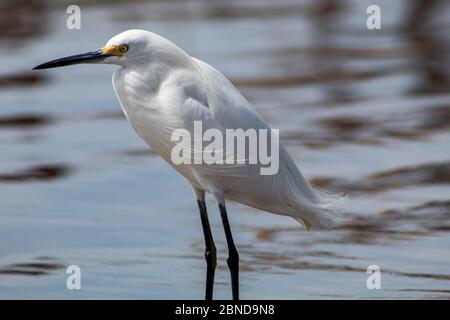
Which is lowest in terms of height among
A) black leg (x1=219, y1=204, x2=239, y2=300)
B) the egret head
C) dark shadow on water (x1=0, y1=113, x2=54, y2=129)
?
black leg (x1=219, y1=204, x2=239, y2=300)

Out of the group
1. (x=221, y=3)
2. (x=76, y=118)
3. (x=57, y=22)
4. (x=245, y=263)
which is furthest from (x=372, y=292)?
(x=221, y=3)

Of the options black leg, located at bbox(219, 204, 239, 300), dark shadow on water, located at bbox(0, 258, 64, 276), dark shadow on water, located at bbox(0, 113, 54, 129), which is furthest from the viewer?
dark shadow on water, located at bbox(0, 113, 54, 129)

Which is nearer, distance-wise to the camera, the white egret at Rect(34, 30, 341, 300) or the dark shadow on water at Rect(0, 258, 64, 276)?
the white egret at Rect(34, 30, 341, 300)

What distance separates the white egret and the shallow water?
592 mm

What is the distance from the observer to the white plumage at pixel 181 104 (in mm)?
5965

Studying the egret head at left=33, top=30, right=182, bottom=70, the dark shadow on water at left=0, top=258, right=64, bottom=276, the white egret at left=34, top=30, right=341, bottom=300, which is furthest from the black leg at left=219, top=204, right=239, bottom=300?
the dark shadow on water at left=0, top=258, right=64, bottom=276

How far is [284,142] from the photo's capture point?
10953mm

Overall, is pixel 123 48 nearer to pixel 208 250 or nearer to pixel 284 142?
pixel 208 250

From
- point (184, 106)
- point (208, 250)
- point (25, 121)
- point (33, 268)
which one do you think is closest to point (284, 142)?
point (25, 121)

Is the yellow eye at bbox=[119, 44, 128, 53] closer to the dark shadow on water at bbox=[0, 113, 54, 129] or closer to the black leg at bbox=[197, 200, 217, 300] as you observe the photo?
the black leg at bbox=[197, 200, 217, 300]

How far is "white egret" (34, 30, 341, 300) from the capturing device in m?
5.97

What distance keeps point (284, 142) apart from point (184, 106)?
200 inches

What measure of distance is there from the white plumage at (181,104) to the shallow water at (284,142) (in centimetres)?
65

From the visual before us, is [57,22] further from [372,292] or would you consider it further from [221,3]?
[372,292]
